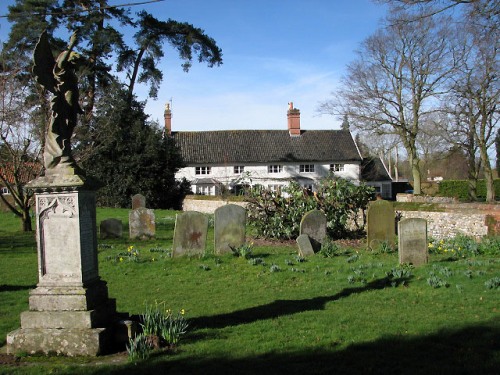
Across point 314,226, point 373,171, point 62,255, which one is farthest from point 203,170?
point 62,255

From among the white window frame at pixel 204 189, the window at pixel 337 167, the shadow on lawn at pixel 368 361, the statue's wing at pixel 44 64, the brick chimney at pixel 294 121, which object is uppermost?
the brick chimney at pixel 294 121

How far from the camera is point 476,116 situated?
111 ft

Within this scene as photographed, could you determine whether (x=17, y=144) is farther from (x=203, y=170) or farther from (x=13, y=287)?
(x=203, y=170)

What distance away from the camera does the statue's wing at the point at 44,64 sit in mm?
5973

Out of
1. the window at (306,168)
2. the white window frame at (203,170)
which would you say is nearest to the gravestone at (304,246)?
the white window frame at (203,170)

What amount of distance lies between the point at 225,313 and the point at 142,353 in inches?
89.2

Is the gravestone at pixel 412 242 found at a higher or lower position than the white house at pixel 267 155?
lower

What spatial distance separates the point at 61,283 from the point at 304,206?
11675 mm

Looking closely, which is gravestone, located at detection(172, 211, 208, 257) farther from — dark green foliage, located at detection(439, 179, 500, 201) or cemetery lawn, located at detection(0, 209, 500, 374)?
dark green foliage, located at detection(439, 179, 500, 201)

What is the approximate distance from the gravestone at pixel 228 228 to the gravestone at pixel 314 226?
73.5 inches

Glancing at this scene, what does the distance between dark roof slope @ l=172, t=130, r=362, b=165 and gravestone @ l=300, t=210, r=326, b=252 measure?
32.5m

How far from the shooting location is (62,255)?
5.96 metres

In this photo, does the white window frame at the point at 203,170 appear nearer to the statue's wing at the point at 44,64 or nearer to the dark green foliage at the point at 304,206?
the dark green foliage at the point at 304,206

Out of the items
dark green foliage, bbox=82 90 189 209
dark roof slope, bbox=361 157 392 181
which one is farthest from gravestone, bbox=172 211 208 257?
dark roof slope, bbox=361 157 392 181
